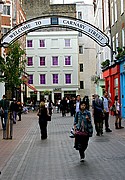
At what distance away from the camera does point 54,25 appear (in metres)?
31.0

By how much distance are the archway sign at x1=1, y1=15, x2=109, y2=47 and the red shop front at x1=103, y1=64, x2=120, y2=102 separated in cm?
240

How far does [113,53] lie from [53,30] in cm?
4056

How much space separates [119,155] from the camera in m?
12.4

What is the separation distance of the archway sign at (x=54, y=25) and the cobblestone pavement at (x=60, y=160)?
15578 millimetres

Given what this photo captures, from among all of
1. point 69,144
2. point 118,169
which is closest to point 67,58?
point 69,144

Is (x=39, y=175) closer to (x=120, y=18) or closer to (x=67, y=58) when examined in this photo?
(x=120, y=18)

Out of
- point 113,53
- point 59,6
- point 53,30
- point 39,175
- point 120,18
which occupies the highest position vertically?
point 59,6

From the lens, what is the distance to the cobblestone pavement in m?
9.39

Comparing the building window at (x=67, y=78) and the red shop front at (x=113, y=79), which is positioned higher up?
the building window at (x=67, y=78)

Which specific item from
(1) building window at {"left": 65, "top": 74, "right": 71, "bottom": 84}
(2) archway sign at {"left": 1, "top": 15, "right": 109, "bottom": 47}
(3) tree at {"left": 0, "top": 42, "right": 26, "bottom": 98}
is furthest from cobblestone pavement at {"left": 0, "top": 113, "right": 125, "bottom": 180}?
(1) building window at {"left": 65, "top": 74, "right": 71, "bottom": 84}

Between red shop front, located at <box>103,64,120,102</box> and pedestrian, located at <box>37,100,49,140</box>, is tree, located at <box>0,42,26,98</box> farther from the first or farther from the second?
Answer: pedestrian, located at <box>37,100,49,140</box>

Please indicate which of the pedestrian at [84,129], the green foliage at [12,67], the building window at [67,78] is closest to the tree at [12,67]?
the green foliage at [12,67]

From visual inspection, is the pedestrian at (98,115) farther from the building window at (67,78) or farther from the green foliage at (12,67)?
the building window at (67,78)

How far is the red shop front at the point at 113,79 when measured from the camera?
32531mm
